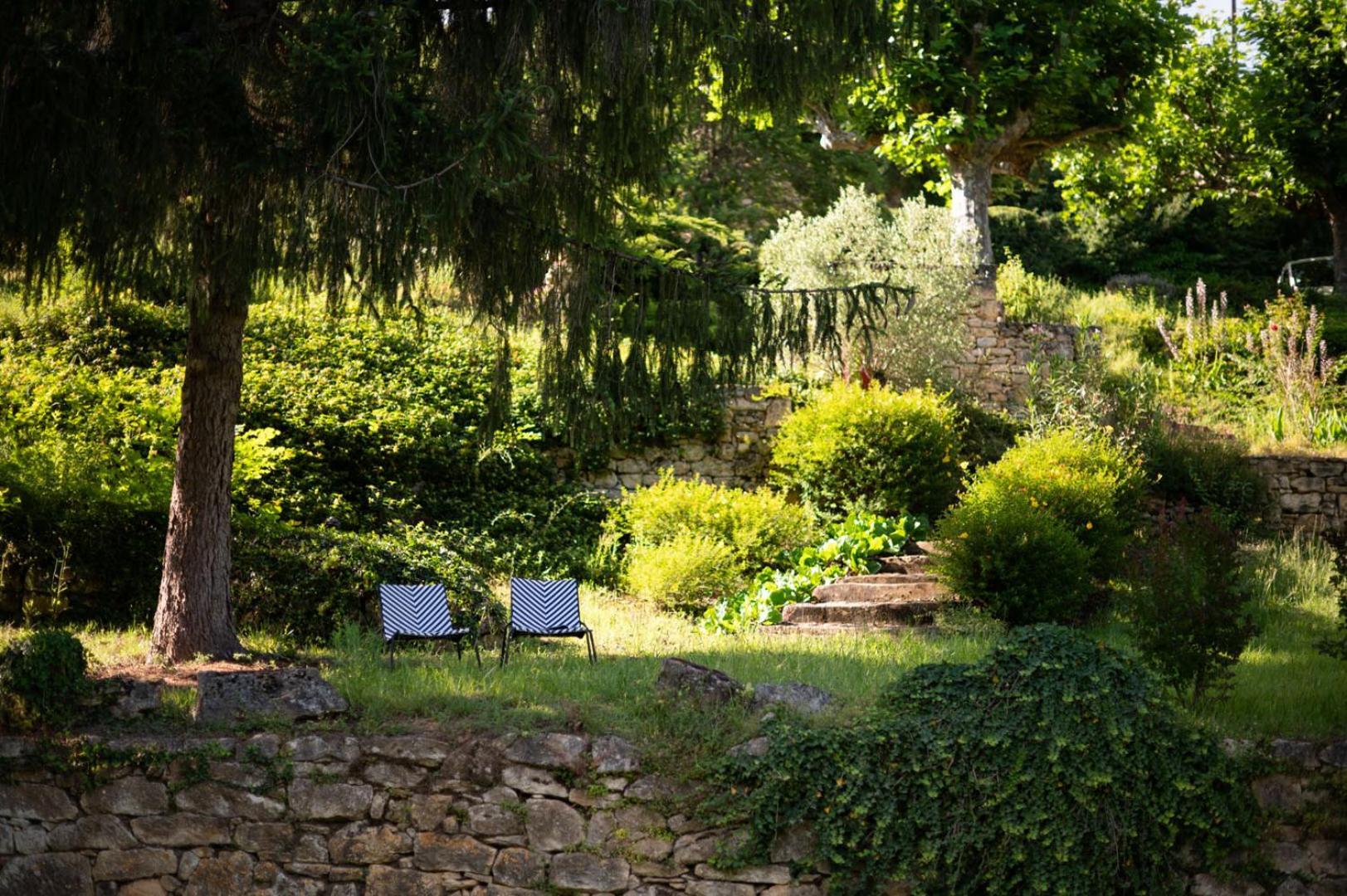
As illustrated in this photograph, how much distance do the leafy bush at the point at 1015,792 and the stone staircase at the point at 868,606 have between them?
274cm

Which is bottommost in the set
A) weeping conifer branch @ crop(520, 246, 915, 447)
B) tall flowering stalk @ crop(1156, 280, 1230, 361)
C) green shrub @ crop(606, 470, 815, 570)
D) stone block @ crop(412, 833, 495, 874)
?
stone block @ crop(412, 833, 495, 874)

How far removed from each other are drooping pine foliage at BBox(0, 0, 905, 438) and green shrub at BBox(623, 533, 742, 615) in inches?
95.3

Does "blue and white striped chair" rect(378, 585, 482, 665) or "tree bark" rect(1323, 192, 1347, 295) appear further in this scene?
"tree bark" rect(1323, 192, 1347, 295)

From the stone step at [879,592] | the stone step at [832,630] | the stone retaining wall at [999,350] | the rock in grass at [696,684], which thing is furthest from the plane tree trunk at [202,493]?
the stone retaining wall at [999,350]

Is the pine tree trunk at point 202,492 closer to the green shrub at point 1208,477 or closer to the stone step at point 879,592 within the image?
the stone step at point 879,592

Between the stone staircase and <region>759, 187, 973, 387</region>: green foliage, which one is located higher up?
<region>759, 187, 973, 387</region>: green foliage

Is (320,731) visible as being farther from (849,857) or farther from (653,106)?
(653,106)

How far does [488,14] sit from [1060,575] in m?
5.25

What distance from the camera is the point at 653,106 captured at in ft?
26.5

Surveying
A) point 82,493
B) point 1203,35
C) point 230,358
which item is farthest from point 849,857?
point 1203,35

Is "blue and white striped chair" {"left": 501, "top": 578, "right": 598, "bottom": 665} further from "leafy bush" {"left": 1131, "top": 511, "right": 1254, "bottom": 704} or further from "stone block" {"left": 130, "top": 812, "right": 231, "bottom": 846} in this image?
A: "leafy bush" {"left": 1131, "top": 511, "right": 1254, "bottom": 704}

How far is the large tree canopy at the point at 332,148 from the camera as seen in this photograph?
6.31 m

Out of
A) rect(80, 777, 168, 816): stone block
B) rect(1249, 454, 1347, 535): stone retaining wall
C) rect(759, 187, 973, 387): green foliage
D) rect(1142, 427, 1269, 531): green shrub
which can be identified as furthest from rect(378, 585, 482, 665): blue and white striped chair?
rect(1249, 454, 1347, 535): stone retaining wall

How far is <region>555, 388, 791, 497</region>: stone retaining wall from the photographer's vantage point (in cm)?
1248
